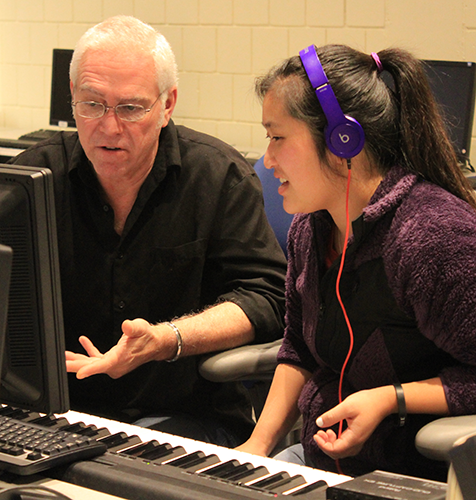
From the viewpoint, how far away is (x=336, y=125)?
122cm

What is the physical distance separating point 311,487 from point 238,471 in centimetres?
10

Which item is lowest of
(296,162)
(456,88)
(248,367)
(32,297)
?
(248,367)

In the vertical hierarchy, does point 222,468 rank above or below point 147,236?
below

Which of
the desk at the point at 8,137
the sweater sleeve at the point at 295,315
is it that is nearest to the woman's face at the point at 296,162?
the sweater sleeve at the point at 295,315

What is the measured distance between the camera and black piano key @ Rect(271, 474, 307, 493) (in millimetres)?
924

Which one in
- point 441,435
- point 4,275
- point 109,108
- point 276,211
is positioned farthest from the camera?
point 276,211

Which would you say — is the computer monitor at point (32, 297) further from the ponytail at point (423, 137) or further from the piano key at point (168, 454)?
the ponytail at point (423, 137)

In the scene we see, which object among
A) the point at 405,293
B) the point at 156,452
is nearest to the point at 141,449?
the point at 156,452

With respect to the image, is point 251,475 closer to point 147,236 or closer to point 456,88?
point 147,236

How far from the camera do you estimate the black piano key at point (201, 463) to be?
0.98 m

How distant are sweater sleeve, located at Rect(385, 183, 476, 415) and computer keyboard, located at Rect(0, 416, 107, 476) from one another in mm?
534

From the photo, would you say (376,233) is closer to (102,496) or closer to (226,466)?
(226,466)

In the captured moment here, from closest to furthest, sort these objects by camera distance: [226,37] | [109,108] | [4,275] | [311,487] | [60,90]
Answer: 1. [4,275]
2. [311,487]
3. [109,108]
4. [226,37]
5. [60,90]

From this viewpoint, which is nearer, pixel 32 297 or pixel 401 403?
pixel 32 297
